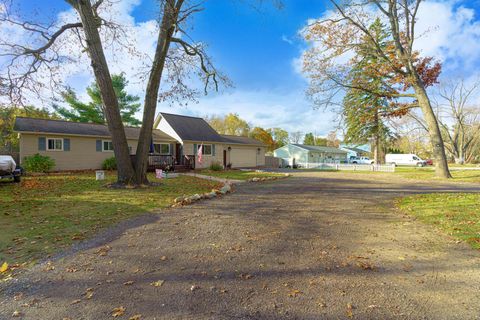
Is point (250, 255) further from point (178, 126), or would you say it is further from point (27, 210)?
point (178, 126)

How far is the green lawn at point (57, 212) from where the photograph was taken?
4113 mm

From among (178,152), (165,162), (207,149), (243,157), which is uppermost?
(207,149)

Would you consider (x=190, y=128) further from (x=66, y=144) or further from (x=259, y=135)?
(x=259, y=135)

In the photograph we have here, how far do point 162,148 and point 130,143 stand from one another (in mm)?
2591

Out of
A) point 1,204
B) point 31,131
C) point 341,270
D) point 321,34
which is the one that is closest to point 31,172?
point 31,131

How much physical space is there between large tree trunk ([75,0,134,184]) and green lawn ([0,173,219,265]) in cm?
119

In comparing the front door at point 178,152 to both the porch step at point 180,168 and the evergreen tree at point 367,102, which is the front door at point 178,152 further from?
the evergreen tree at point 367,102

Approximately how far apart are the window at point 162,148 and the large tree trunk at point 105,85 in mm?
10473

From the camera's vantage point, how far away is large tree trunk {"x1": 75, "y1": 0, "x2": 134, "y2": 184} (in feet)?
31.6

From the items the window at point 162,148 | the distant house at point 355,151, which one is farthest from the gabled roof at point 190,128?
the distant house at point 355,151

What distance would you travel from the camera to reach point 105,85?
9891mm

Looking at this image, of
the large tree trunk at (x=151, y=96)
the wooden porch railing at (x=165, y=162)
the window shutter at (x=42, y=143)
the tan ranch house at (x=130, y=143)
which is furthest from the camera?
the wooden porch railing at (x=165, y=162)

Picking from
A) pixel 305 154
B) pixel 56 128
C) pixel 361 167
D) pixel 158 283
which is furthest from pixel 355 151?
pixel 158 283

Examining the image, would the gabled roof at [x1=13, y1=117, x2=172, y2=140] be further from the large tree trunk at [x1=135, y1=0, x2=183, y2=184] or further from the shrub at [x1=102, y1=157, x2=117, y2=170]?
the large tree trunk at [x1=135, y1=0, x2=183, y2=184]
